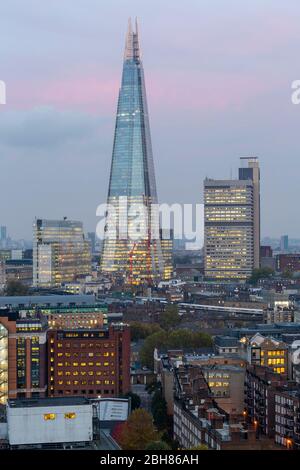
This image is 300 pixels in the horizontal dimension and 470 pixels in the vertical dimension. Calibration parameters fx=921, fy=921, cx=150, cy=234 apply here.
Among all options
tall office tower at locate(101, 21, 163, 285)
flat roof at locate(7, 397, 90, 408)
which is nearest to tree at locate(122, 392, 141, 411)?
flat roof at locate(7, 397, 90, 408)

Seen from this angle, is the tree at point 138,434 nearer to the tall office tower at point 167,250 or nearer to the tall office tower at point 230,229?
the tall office tower at point 167,250

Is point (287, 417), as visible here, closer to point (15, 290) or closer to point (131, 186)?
point (15, 290)

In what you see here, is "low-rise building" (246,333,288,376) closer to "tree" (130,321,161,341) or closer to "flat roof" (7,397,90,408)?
"flat roof" (7,397,90,408)

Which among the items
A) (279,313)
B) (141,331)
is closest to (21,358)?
(141,331)

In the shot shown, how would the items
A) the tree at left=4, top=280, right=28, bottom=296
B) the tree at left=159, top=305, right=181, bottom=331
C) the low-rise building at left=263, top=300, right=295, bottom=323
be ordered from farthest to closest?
the tree at left=4, top=280, right=28, bottom=296
the tree at left=159, top=305, right=181, bottom=331
the low-rise building at left=263, top=300, right=295, bottom=323
